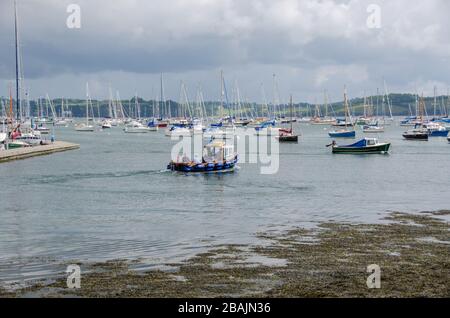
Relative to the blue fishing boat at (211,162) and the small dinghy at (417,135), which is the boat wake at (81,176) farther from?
the small dinghy at (417,135)

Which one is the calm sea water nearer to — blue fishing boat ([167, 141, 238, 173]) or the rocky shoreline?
blue fishing boat ([167, 141, 238, 173])

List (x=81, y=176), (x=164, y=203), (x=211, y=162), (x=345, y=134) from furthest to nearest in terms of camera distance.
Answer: (x=345, y=134) → (x=211, y=162) → (x=81, y=176) → (x=164, y=203)

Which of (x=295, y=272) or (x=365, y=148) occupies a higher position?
(x=365, y=148)

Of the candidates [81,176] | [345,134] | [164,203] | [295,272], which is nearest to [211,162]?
[81,176]

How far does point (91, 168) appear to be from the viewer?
88.8m

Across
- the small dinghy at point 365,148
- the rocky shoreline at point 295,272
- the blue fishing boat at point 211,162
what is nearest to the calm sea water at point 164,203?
the blue fishing boat at point 211,162

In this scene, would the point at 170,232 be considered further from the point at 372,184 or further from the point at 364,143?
the point at 364,143

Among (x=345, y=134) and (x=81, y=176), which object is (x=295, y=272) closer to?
(x=81, y=176)

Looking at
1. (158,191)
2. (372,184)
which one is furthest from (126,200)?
(372,184)

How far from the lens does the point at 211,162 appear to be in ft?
259

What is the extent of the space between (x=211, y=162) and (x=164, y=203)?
25.3 m

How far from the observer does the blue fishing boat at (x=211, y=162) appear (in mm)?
78188

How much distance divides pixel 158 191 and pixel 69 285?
3795 centimetres
